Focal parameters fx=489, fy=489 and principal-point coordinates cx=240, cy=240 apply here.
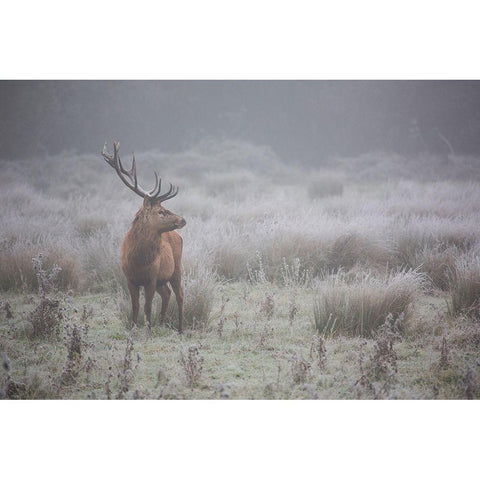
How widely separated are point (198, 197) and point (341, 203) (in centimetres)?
230

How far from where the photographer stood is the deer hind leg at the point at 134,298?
12.0 ft

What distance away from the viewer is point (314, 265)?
522 centimetres

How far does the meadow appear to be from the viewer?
10.1ft

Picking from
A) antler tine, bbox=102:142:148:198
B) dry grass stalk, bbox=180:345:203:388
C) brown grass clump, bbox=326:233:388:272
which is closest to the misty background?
brown grass clump, bbox=326:233:388:272

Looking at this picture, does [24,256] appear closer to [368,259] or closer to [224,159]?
[368,259]

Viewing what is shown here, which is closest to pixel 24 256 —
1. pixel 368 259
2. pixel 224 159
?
pixel 368 259

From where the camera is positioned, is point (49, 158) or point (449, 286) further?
point (49, 158)

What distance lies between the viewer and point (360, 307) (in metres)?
3.77

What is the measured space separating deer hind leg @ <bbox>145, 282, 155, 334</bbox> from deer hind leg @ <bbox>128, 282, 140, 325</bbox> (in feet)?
0.30

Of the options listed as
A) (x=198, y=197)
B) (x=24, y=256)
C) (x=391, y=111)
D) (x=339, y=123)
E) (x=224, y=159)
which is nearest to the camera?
(x=24, y=256)

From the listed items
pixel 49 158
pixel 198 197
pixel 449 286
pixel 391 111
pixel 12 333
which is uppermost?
pixel 391 111

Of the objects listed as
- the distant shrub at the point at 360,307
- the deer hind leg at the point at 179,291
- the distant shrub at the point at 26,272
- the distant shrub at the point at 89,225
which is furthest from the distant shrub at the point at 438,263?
the distant shrub at the point at 89,225

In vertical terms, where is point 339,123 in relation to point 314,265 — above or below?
above

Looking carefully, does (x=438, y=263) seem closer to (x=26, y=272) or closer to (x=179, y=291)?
(x=179, y=291)
